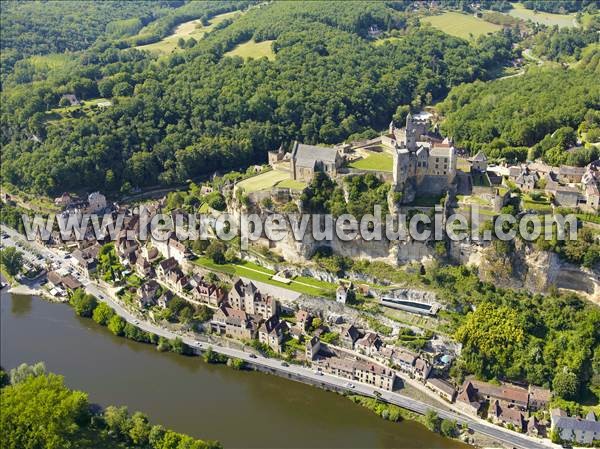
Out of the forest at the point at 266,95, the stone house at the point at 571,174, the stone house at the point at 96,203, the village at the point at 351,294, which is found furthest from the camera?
the forest at the point at 266,95

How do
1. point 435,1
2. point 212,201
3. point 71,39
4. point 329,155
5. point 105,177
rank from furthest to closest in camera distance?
point 435,1 → point 71,39 → point 105,177 → point 212,201 → point 329,155

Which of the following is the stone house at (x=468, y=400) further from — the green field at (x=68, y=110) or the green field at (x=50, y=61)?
the green field at (x=50, y=61)

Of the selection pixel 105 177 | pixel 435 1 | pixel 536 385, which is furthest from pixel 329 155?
pixel 435 1

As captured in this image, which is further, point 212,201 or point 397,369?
point 212,201

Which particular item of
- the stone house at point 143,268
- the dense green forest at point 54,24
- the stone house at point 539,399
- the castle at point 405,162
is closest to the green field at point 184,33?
the dense green forest at point 54,24

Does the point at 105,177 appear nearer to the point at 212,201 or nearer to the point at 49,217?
the point at 49,217

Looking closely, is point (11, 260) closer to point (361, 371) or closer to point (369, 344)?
point (369, 344)

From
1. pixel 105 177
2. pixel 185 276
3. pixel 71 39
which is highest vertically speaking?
pixel 71 39
